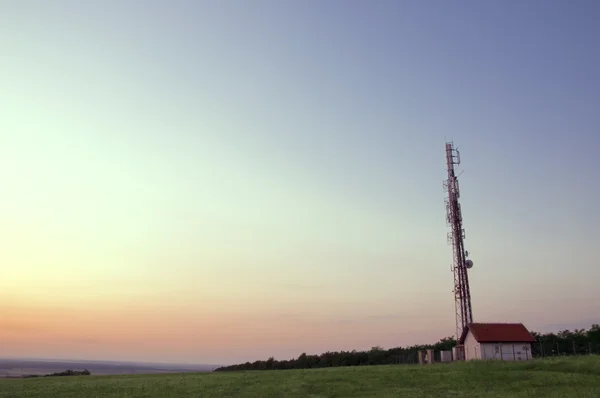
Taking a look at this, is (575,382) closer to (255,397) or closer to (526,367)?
(526,367)

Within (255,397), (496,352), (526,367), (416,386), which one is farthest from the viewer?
(496,352)

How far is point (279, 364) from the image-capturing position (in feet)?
342

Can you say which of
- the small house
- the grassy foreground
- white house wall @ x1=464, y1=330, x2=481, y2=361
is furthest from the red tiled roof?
the grassy foreground

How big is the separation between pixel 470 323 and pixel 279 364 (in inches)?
1964

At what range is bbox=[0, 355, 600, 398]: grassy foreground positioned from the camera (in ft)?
114

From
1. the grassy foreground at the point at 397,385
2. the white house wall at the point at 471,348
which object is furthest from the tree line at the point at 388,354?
the grassy foreground at the point at 397,385

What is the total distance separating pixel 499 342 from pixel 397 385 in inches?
1052

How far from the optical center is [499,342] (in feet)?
199

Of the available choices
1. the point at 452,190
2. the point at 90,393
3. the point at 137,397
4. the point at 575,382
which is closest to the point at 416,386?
the point at 575,382

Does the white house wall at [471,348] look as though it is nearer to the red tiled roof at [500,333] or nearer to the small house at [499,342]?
the small house at [499,342]

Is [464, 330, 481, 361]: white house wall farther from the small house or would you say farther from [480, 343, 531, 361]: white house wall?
[480, 343, 531, 361]: white house wall

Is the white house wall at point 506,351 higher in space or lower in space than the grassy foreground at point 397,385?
higher

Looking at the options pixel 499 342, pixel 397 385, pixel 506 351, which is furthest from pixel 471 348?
pixel 397 385

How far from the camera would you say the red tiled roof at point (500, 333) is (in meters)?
60.8
